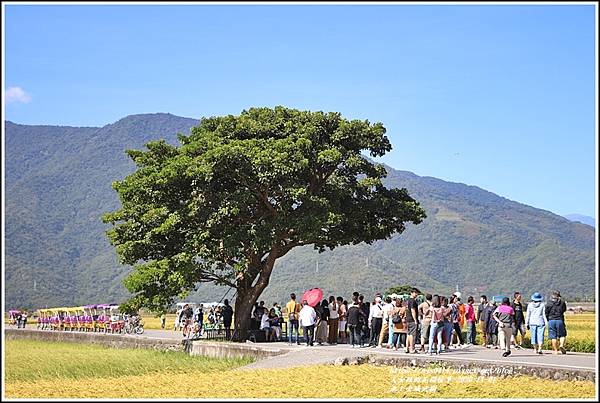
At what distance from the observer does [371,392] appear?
1596 centimetres

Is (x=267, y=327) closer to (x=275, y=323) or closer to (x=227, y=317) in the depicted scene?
(x=275, y=323)

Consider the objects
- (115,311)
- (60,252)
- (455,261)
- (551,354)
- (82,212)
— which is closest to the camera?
(551,354)

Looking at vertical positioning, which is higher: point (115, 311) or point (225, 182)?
point (225, 182)

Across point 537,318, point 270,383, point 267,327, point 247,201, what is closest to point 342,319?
point 267,327

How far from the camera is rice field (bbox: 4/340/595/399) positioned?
1592 centimetres

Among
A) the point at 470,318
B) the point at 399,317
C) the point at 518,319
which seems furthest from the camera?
the point at 470,318

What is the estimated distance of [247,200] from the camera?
2725cm

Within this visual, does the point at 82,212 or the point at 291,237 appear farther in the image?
the point at 82,212

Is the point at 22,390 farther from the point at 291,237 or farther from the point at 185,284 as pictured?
the point at 291,237

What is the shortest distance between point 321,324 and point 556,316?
7948mm

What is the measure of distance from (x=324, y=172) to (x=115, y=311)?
79.9 ft

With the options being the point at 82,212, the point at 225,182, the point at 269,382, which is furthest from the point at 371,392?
the point at 82,212

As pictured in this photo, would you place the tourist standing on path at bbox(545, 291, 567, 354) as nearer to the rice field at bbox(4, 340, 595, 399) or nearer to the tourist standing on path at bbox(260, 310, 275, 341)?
the rice field at bbox(4, 340, 595, 399)

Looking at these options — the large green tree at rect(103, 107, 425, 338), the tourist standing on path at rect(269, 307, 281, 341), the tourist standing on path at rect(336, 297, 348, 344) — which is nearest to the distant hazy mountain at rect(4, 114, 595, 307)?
the tourist standing on path at rect(269, 307, 281, 341)
